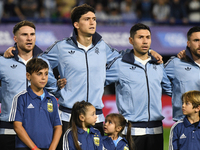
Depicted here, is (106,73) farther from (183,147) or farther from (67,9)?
(67,9)

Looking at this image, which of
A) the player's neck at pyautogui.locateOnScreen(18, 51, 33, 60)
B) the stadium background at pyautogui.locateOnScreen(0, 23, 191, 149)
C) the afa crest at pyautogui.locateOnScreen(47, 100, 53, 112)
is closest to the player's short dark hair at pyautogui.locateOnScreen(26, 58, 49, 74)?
the afa crest at pyautogui.locateOnScreen(47, 100, 53, 112)

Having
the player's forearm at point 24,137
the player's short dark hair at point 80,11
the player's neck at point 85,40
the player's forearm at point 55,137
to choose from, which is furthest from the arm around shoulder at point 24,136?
the player's short dark hair at point 80,11

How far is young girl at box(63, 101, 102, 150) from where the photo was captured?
4.91m

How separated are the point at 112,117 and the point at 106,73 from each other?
2.51 feet

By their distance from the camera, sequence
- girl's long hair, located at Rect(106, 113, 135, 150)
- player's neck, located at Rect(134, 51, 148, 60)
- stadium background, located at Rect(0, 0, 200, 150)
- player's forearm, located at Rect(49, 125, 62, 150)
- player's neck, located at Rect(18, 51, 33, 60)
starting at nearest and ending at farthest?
1. player's forearm, located at Rect(49, 125, 62, 150)
2. girl's long hair, located at Rect(106, 113, 135, 150)
3. player's neck, located at Rect(18, 51, 33, 60)
4. player's neck, located at Rect(134, 51, 148, 60)
5. stadium background, located at Rect(0, 0, 200, 150)

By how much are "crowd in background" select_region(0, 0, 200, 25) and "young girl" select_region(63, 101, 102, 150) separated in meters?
9.28

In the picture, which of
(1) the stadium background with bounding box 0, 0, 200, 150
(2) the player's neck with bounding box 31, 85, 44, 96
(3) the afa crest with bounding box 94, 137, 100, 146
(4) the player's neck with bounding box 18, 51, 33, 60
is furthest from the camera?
(1) the stadium background with bounding box 0, 0, 200, 150

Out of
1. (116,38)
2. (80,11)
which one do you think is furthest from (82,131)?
(116,38)

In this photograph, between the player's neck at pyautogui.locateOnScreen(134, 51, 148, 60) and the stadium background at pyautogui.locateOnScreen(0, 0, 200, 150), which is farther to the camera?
the stadium background at pyautogui.locateOnScreen(0, 0, 200, 150)

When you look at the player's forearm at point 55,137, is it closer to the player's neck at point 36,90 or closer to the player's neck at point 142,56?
the player's neck at point 36,90

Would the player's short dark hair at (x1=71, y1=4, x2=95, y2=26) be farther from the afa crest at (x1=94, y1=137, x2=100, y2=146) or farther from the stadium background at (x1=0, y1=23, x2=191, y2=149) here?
the stadium background at (x1=0, y1=23, x2=191, y2=149)

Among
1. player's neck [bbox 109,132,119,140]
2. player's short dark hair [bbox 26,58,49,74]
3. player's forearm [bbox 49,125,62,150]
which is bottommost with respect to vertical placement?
player's neck [bbox 109,132,119,140]

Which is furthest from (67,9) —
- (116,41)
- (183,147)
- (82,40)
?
(183,147)

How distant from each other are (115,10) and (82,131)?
424 inches
